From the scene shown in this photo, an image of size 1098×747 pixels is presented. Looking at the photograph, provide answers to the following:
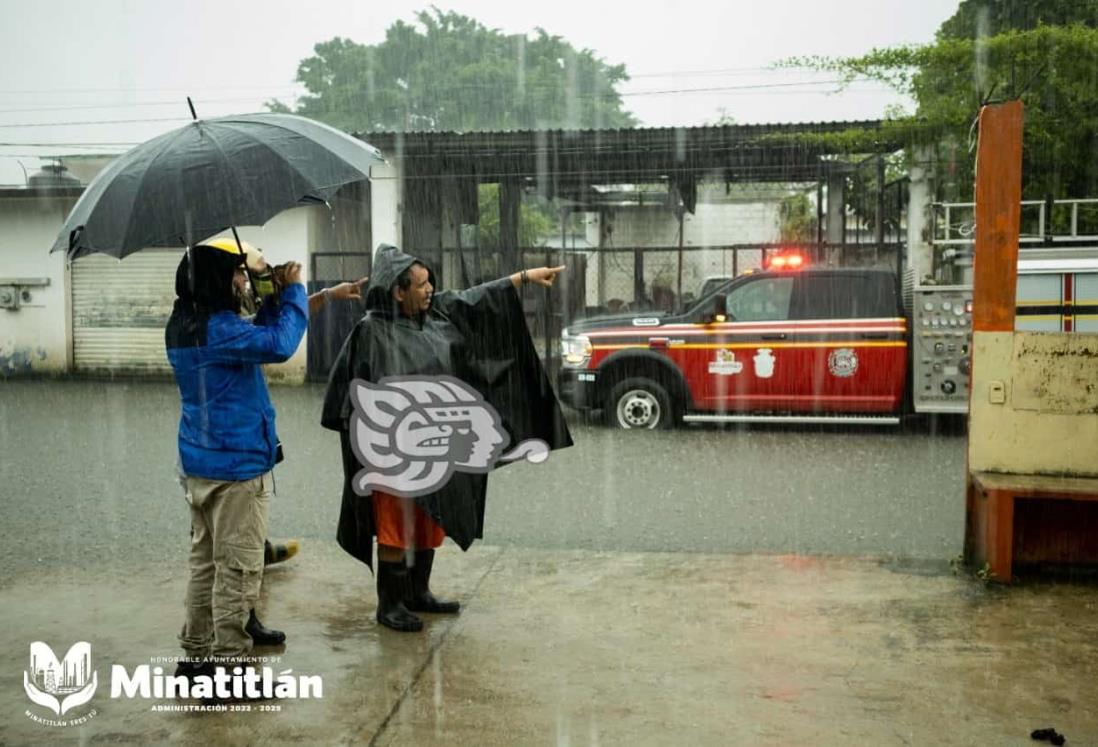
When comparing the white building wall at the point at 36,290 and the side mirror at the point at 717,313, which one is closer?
the side mirror at the point at 717,313

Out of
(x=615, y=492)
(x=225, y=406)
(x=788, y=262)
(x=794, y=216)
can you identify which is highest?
(x=794, y=216)

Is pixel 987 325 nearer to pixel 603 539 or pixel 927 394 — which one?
pixel 603 539

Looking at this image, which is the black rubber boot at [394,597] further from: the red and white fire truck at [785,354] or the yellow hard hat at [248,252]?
the red and white fire truck at [785,354]

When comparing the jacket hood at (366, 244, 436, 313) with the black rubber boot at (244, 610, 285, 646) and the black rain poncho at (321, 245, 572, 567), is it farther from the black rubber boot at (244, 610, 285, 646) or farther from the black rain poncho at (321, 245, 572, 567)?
the black rubber boot at (244, 610, 285, 646)

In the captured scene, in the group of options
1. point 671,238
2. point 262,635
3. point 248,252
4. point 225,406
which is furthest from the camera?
point 671,238

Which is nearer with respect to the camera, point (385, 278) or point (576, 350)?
point (385, 278)

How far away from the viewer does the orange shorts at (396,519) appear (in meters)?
4.98

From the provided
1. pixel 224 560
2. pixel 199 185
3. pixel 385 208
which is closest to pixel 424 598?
pixel 224 560

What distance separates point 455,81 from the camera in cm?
5234

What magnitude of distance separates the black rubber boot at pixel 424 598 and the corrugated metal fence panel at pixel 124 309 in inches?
587

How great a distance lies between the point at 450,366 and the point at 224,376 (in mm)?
1237

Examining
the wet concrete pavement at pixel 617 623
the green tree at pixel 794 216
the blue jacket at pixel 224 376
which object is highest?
the green tree at pixel 794 216

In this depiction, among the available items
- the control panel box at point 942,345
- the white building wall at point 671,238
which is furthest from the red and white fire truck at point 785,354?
the white building wall at point 671,238

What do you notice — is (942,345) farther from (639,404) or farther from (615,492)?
(615,492)
